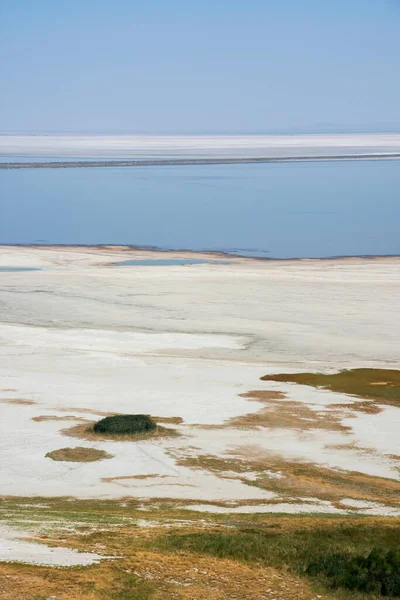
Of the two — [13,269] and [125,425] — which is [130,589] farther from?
[13,269]

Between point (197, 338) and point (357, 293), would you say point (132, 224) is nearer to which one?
point (357, 293)

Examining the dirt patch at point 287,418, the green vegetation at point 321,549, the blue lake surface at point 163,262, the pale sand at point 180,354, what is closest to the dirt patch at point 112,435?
the pale sand at point 180,354

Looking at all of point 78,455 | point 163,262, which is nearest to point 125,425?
point 78,455

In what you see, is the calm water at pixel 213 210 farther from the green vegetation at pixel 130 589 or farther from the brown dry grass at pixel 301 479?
the green vegetation at pixel 130 589

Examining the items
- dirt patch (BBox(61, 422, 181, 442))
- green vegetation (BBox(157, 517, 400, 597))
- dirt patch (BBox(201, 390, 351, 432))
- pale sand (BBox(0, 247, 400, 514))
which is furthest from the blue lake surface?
green vegetation (BBox(157, 517, 400, 597))

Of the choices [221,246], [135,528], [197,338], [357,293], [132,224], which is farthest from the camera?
[132,224]

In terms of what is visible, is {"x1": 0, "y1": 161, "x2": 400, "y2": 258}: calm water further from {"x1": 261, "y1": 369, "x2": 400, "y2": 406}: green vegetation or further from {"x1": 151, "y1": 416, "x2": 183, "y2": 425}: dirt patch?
{"x1": 151, "y1": 416, "x2": 183, "y2": 425}: dirt patch

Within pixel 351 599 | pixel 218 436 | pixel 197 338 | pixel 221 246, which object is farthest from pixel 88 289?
pixel 351 599
